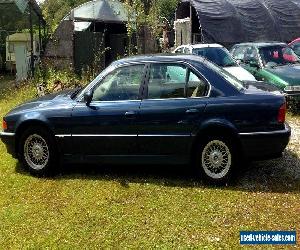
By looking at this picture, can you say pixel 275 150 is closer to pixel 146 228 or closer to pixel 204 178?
pixel 204 178

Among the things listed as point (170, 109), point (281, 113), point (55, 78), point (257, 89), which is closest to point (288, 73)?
point (257, 89)

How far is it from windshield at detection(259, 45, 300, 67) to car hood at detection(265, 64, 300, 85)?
0.51 m

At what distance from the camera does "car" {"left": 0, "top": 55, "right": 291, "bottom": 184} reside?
6152 millimetres

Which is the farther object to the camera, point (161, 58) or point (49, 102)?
point (49, 102)

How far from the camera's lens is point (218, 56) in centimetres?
1284

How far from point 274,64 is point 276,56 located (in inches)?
20.3

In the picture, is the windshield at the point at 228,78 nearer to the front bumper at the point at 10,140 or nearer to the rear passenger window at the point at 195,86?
the rear passenger window at the point at 195,86

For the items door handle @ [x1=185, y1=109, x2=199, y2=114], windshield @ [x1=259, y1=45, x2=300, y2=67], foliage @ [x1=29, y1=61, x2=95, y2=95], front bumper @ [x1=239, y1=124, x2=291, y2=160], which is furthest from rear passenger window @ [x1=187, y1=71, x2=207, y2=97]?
foliage @ [x1=29, y1=61, x2=95, y2=95]

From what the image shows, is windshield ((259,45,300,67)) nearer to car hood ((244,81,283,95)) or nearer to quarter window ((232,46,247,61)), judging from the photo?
quarter window ((232,46,247,61))

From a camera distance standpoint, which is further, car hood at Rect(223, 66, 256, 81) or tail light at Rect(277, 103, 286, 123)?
car hood at Rect(223, 66, 256, 81)

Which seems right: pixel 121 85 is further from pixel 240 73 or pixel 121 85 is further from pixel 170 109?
pixel 240 73

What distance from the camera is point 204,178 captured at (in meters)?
6.39

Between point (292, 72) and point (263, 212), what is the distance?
6.56 meters

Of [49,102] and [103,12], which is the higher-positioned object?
[103,12]
